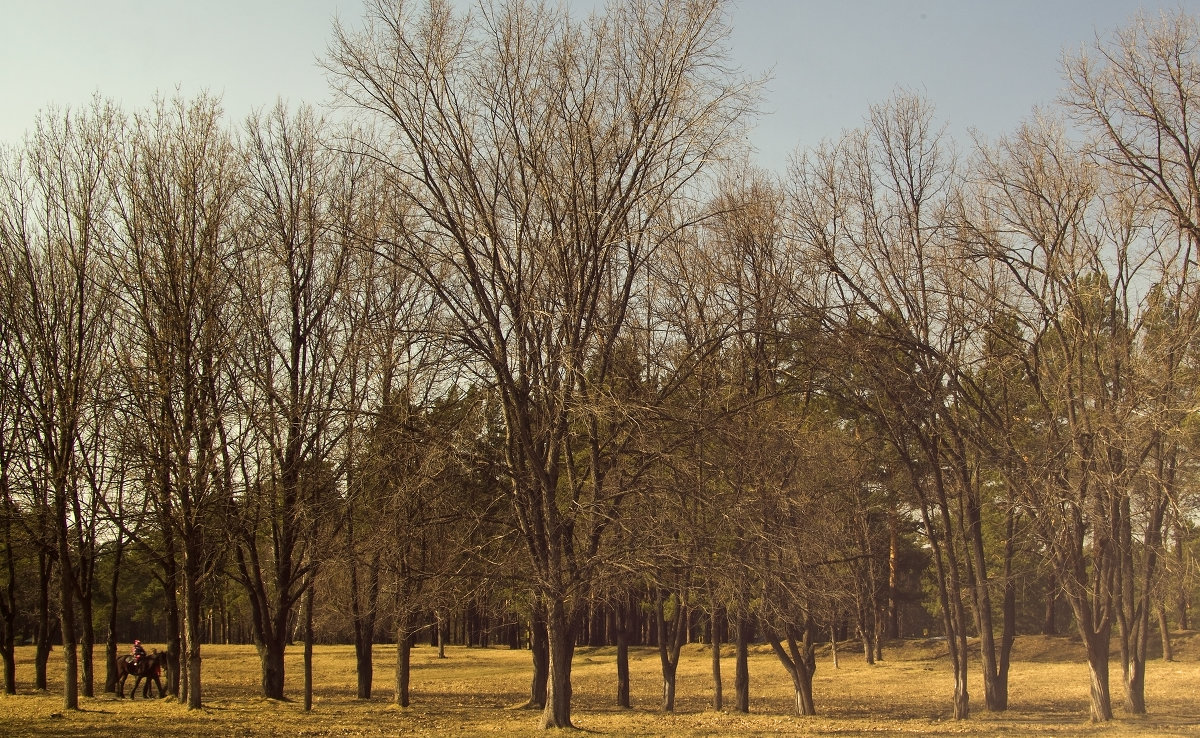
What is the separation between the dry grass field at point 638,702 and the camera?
13.9m

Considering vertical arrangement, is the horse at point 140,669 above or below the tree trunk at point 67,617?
below

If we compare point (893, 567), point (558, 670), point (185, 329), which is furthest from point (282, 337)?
point (893, 567)

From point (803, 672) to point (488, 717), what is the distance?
246 inches

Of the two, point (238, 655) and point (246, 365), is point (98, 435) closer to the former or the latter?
point (246, 365)

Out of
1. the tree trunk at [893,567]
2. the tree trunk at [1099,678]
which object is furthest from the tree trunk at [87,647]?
the tree trunk at [893,567]

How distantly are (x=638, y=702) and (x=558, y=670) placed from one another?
13115 millimetres

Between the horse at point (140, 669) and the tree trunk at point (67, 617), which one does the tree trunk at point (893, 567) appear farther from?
the tree trunk at point (67, 617)

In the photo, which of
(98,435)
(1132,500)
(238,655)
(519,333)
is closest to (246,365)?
(98,435)

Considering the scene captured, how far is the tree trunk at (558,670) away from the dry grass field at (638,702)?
446 millimetres

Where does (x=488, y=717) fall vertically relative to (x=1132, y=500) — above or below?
below

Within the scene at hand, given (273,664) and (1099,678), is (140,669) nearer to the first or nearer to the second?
(273,664)

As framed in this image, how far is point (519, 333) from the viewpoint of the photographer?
12859 mm

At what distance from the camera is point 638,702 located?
2486 cm

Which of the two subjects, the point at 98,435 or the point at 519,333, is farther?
the point at 98,435
